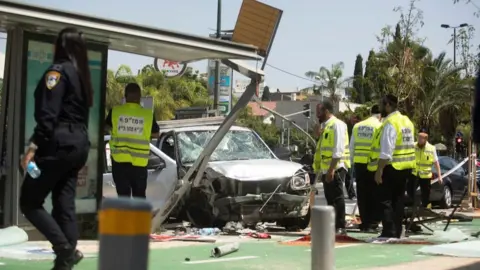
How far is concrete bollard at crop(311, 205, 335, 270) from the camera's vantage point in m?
Answer: 5.89

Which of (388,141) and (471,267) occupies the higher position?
(388,141)

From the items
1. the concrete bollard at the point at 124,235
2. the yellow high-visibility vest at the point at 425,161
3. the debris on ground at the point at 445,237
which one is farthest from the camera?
the yellow high-visibility vest at the point at 425,161

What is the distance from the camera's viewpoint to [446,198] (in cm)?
2056

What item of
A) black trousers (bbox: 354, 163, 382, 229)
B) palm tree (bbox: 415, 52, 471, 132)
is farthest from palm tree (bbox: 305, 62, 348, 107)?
black trousers (bbox: 354, 163, 382, 229)

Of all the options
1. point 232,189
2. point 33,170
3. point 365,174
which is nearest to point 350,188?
point 365,174

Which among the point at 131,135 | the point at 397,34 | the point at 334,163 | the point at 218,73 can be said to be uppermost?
the point at 397,34

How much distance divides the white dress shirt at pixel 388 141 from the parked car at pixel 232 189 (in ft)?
6.67

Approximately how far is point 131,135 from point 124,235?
5.92 metres

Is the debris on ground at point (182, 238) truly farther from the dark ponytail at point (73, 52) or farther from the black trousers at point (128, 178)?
the dark ponytail at point (73, 52)

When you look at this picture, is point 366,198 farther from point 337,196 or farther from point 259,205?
point 259,205

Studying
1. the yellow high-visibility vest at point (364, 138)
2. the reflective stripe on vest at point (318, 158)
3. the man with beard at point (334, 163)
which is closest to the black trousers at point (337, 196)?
the man with beard at point (334, 163)

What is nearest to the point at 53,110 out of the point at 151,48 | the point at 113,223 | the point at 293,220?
the point at 113,223

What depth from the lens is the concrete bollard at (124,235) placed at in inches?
119

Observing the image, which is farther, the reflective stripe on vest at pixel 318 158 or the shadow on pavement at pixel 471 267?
the reflective stripe on vest at pixel 318 158
